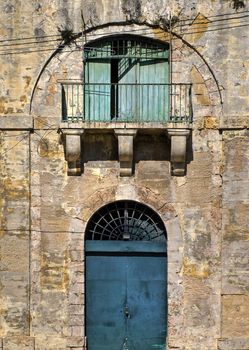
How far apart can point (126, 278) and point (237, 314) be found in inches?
87.5

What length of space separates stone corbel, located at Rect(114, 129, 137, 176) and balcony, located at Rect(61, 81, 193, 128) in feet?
1.47

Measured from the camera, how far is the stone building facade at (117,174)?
12.0 meters

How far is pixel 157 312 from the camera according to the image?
1237cm

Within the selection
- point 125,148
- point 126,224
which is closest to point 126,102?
point 125,148

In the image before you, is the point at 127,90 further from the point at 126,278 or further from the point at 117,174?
the point at 126,278

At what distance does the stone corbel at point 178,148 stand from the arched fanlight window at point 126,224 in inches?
41.1

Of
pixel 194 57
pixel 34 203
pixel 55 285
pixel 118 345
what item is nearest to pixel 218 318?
pixel 118 345

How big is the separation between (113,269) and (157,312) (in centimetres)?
121

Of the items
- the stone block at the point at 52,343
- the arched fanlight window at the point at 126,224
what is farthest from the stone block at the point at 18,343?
the arched fanlight window at the point at 126,224

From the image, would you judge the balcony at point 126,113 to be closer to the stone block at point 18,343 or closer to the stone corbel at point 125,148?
the stone corbel at point 125,148

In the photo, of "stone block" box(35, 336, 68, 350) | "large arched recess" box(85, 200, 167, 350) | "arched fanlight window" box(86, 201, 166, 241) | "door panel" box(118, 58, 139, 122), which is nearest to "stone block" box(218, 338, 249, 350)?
"large arched recess" box(85, 200, 167, 350)

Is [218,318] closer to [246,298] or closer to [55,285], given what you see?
[246,298]

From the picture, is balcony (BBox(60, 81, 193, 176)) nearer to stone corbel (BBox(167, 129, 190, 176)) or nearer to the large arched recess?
stone corbel (BBox(167, 129, 190, 176))

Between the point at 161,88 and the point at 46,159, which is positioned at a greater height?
the point at 161,88
